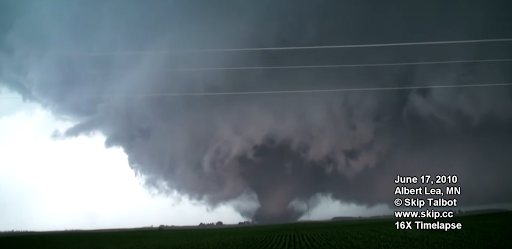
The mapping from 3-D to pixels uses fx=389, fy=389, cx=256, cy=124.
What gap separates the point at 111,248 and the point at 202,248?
33.5 ft

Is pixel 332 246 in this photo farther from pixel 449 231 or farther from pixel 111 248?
pixel 111 248

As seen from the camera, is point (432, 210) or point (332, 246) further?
point (332, 246)

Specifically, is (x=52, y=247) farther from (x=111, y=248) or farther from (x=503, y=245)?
(x=503, y=245)

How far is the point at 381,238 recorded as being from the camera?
3381 centimetres

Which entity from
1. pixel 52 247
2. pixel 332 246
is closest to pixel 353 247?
pixel 332 246

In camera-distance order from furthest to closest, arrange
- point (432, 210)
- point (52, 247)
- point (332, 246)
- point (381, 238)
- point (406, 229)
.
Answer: point (52, 247)
point (406, 229)
point (381, 238)
point (332, 246)
point (432, 210)

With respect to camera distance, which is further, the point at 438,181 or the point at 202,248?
the point at 202,248

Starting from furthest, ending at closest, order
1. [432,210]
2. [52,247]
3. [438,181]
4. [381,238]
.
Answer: [52,247]
[381,238]
[438,181]
[432,210]

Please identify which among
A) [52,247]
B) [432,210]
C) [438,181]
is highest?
[438,181]

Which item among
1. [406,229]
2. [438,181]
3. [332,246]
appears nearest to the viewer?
[438,181]

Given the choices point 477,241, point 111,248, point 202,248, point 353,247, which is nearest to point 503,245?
point 477,241

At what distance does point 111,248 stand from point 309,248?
791 inches

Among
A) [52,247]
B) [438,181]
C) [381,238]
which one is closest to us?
[438,181]

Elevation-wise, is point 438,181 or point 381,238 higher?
point 438,181
